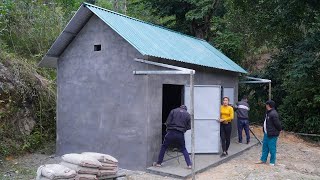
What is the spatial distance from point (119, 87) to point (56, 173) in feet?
9.81

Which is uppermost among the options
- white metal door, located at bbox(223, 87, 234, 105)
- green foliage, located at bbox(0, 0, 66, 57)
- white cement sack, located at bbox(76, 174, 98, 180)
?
green foliage, located at bbox(0, 0, 66, 57)

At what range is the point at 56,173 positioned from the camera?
265 inches

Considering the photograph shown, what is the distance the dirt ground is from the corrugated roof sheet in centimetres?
278

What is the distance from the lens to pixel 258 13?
16250 millimetres

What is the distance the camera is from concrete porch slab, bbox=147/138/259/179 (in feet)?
27.3

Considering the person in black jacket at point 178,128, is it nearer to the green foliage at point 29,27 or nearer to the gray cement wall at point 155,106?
the gray cement wall at point 155,106

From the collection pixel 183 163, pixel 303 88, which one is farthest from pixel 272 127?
pixel 303 88

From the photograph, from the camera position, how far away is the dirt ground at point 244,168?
27.8 ft

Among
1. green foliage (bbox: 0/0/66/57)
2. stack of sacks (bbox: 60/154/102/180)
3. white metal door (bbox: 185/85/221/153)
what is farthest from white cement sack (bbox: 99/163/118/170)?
green foliage (bbox: 0/0/66/57)

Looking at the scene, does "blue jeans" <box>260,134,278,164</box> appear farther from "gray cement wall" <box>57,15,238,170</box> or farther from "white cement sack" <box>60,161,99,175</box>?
"white cement sack" <box>60,161,99,175</box>

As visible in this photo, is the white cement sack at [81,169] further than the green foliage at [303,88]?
No

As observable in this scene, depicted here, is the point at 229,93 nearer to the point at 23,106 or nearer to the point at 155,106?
the point at 155,106

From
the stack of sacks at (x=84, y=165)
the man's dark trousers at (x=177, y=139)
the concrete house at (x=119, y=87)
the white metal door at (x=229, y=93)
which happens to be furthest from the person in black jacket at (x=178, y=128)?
the white metal door at (x=229, y=93)

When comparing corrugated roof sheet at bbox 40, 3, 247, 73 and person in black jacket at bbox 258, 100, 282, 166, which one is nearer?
corrugated roof sheet at bbox 40, 3, 247, 73
